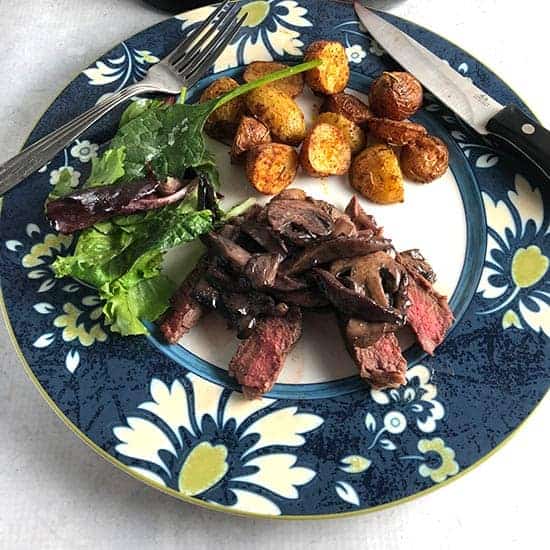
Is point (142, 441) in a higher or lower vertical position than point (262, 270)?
lower

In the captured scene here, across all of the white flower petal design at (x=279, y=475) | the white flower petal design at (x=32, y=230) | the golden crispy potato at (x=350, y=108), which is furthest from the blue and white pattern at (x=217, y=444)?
the golden crispy potato at (x=350, y=108)

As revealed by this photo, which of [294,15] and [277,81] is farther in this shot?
[294,15]

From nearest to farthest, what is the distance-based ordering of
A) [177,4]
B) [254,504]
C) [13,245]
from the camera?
[254,504] → [13,245] → [177,4]

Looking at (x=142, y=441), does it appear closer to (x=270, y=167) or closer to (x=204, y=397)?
(x=204, y=397)

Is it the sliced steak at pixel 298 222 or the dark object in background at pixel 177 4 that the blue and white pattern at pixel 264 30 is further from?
the sliced steak at pixel 298 222

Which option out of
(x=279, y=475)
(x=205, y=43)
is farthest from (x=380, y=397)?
(x=205, y=43)

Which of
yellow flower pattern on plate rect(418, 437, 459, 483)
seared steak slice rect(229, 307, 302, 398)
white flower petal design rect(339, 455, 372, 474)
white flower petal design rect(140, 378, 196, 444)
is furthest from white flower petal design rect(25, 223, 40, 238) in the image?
yellow flower pattern on plate rect(418, 437, 459, 483)

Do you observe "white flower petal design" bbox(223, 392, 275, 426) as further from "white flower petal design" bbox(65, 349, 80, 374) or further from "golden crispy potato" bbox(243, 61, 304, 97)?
"golden crispy potato" bbox(243, 61, 304, 97)
